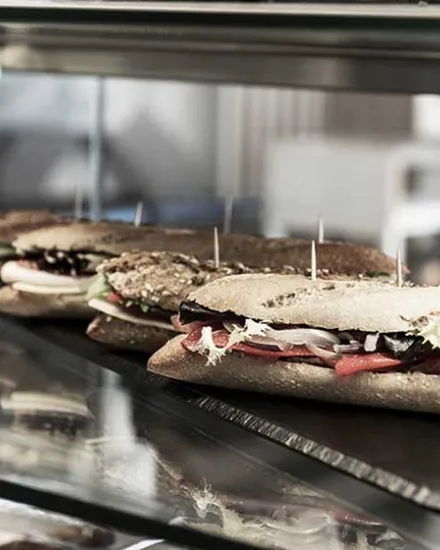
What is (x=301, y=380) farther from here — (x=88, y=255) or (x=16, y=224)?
(x=16, y=224)

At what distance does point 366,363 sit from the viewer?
1339 mm

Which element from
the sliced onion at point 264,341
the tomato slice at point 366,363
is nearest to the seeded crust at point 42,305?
the sliced onion at point 264,341

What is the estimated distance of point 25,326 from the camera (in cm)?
195

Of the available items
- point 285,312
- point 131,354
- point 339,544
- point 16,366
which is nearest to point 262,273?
point 285,312

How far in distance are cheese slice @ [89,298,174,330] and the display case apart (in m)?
0.05

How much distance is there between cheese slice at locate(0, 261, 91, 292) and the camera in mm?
1934

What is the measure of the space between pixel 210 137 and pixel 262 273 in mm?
2863

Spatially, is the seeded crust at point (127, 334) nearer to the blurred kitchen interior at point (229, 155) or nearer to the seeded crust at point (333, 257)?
the seeded crust at point (333, 257)

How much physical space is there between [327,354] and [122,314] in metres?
0.44

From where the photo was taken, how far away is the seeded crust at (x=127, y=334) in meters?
1.68

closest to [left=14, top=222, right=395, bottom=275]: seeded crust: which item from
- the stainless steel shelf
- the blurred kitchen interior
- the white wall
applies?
the stainless steel shelf

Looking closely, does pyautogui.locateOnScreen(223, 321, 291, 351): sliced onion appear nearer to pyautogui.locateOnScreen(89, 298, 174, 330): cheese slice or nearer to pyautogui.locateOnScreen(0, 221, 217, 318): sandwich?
pyautogui.locateOnScreen(89, 298, 174, 330): cheese slice

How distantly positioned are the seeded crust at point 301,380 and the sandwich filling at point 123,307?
0.16 m

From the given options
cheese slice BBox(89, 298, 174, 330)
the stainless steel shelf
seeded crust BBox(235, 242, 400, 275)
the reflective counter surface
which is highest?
the stainless steel shelf
